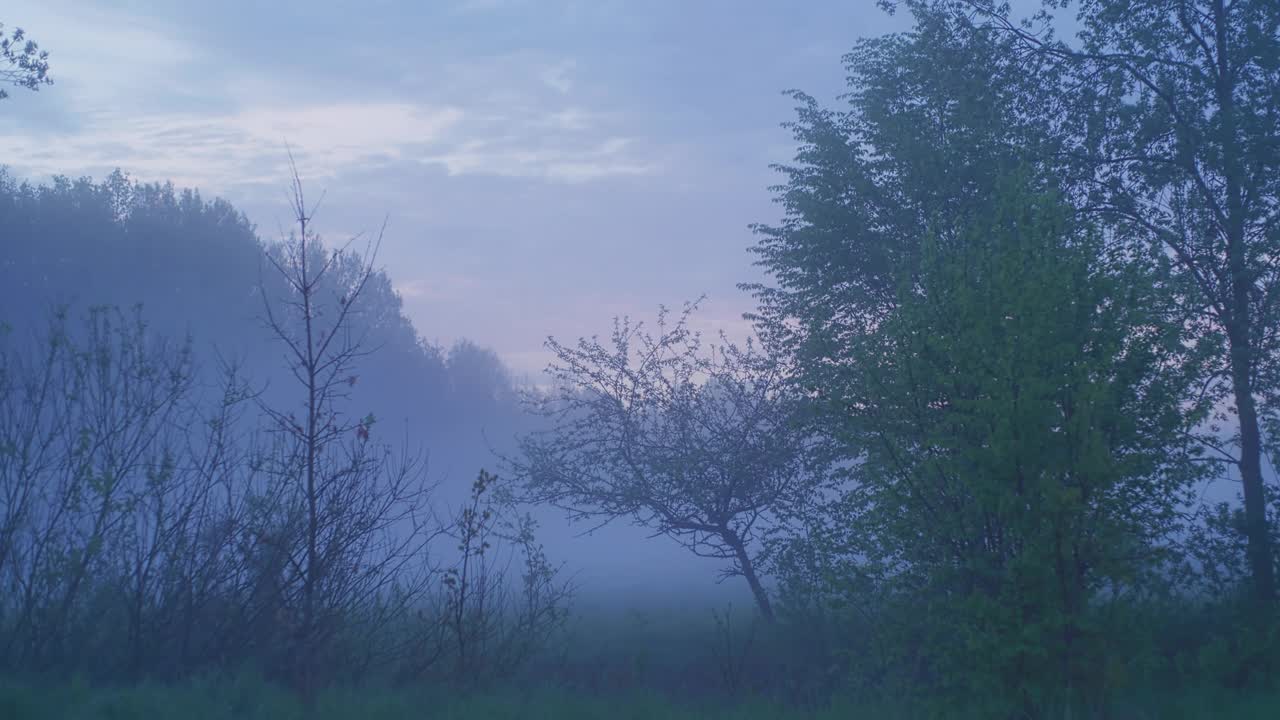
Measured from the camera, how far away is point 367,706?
8.35 metres

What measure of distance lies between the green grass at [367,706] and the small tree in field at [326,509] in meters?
0.50

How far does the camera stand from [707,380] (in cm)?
1847

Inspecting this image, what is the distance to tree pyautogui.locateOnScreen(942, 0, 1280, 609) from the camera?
15.0 meters

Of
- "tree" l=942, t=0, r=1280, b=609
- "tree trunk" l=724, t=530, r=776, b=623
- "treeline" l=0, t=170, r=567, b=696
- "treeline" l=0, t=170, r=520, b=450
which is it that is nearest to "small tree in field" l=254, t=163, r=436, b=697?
"treeline" l=0, t=170, r=567, b=696

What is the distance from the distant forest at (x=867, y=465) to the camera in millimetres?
8625

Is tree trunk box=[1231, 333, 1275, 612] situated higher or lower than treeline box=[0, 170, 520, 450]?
lower

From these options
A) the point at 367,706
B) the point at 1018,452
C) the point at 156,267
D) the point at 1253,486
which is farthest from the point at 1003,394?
the point at 156,267

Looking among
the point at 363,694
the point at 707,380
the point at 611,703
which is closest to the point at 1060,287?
the point at 611,703

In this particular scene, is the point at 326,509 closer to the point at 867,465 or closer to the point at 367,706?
the point at 367,706

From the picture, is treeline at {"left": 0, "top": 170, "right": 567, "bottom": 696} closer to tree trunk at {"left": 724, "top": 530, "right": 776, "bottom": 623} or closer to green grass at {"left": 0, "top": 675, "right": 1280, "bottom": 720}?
green grass at {"left": 0, "top": 675, "right": 1280, "bottom": 720}

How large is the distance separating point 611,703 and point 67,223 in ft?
124

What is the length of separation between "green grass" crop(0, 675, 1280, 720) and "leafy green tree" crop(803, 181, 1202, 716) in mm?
1001

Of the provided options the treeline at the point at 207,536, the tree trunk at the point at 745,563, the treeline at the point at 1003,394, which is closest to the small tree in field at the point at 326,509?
the treeline at the point at 207,536

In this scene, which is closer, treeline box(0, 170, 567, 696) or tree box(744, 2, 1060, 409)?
treeline box(0, 170, 567, 696)
